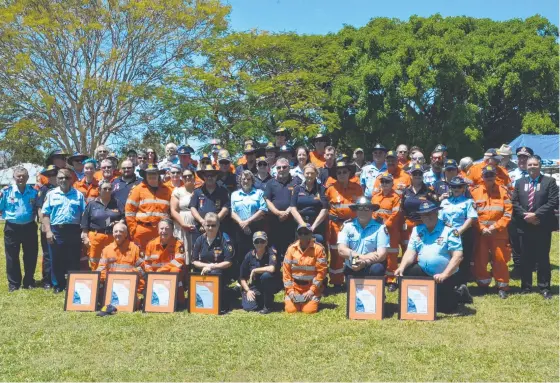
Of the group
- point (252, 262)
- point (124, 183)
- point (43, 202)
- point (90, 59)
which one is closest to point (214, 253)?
point (252, 262)

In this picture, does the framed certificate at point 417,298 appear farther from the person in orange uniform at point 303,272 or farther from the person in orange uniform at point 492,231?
the person in orange uniform at point 492,231

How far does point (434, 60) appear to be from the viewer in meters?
25.4

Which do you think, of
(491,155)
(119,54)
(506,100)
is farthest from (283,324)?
(506,100)

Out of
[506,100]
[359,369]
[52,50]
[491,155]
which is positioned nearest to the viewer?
[359,369]

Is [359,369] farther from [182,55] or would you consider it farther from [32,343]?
[182,55]

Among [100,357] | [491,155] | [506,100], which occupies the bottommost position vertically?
[100,357]

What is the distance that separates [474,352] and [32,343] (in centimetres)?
474

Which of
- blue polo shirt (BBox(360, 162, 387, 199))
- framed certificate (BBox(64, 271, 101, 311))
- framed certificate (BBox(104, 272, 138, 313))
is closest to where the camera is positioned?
framed certificate (BBox(104, 272, 138, 313))

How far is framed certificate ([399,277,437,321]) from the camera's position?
688cm

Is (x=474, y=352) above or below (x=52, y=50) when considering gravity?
below

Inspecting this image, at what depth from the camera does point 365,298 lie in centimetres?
708

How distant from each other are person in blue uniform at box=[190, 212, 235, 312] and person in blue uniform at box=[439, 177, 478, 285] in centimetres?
311

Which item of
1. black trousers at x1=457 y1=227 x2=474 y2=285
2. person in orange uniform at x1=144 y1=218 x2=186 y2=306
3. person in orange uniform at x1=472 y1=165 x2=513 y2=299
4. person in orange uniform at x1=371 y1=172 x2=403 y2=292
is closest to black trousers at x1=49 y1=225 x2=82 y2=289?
person in orange uniform at x1=144 y1=218 x2=186 y2=306

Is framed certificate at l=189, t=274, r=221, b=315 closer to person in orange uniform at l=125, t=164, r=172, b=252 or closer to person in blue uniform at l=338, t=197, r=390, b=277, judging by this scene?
person in orange uniform at l=125, t=164, r=172, b=252
